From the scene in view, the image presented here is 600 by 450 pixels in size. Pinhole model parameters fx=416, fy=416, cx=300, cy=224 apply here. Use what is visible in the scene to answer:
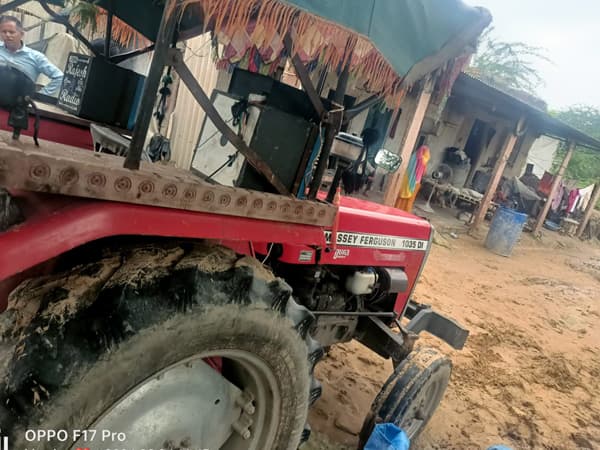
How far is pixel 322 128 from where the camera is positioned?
158 cm

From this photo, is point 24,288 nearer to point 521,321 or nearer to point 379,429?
point 379,429

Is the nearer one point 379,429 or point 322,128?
point 322,128

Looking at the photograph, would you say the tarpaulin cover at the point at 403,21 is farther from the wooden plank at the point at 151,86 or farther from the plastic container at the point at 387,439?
the plastic container at the point at 387,439

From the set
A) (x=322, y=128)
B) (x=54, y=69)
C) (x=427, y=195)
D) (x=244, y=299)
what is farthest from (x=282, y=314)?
(x=427, y=195)

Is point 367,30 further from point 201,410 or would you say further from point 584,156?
point 584,156

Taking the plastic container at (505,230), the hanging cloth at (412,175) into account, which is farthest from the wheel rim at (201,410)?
the plastic container at (505,230)

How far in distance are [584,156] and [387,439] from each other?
2835 cm

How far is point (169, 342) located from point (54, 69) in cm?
285

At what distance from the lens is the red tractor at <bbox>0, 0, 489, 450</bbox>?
978 millimetres

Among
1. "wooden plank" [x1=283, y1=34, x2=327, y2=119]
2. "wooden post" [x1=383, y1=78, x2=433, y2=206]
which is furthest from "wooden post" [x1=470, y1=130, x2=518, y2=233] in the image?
"wooden plank" [x1=283, y1=34, x2=327, y2=119]

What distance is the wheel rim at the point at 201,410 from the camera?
134 centimetres

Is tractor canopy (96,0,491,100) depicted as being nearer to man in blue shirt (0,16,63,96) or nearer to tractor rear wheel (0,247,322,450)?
tractor rear wheel (0,247,322,450)

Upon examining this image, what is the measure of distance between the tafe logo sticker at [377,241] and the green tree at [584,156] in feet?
80.4

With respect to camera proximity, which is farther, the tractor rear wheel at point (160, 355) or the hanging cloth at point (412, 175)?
the hanging cloth at point (412, 175)
